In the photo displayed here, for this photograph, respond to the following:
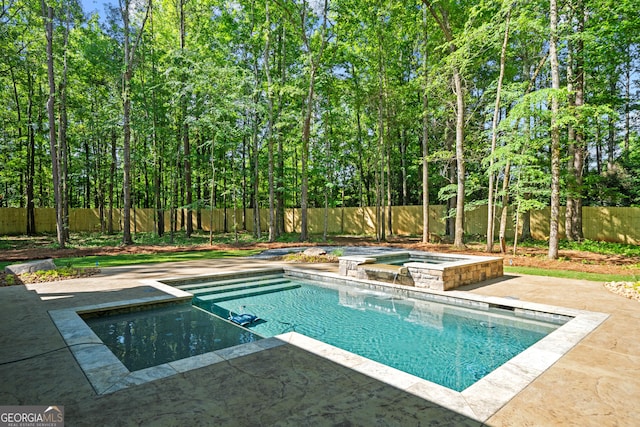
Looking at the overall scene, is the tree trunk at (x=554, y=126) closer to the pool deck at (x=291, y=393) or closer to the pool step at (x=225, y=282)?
the pool deck at (x=291, y=393)

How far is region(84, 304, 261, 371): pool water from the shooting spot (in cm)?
390

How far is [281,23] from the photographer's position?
17.6 m

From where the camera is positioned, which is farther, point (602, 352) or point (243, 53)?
point (243, 53)

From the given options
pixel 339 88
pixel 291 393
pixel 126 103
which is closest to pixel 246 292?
pixel 291 393

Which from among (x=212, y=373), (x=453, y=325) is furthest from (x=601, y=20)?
(x=212, y=373)

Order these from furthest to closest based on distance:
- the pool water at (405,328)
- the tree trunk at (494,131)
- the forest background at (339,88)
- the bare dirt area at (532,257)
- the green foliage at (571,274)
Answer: the forest background at (339,88) → the tree trunk at (494,131) → the bare dirt area at (532,257) → the green foliage at (571,274) → the pool water at (405,328)

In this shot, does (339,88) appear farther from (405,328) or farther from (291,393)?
(291,393)

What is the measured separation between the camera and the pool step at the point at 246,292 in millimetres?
6745

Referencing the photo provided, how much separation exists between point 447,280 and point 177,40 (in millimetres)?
20221

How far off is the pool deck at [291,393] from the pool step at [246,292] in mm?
2979

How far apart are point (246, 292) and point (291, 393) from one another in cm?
500

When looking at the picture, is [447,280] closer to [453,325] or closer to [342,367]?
[453,325]

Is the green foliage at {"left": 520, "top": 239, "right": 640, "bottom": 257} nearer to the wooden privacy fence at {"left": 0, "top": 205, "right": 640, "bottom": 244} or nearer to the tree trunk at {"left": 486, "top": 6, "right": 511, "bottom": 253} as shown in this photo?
the wooden privacy fence at {"left": 0, "top": 205, "right": 640, "bottom": 244}

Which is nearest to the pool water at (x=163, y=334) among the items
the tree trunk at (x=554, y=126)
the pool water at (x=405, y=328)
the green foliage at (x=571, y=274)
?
the pool water at (x=405, y=328)
